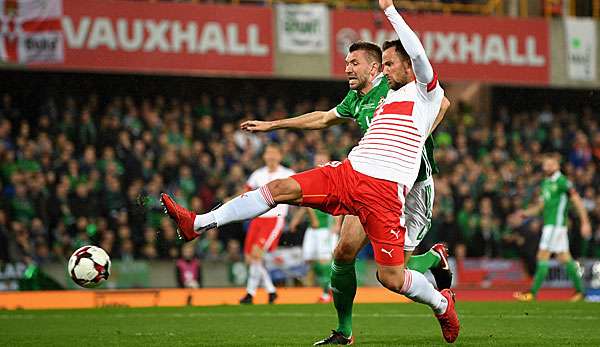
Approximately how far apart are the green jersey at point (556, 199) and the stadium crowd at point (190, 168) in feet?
15.4

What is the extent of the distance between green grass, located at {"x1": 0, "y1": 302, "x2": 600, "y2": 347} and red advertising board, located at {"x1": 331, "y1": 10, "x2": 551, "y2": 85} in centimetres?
1022

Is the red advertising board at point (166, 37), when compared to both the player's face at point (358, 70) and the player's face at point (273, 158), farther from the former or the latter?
the player's face at point (358, 70)

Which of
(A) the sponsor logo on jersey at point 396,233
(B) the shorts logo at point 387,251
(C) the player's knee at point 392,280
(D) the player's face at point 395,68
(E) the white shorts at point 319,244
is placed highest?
(D) the player's face at point 395,68

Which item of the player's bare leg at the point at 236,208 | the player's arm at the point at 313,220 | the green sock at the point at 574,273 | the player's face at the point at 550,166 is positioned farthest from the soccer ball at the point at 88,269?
the green sock at the point at 574,273

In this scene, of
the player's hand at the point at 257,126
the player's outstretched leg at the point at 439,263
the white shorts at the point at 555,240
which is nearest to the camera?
the player's hand at the point at 257,126

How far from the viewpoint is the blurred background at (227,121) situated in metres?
18.6

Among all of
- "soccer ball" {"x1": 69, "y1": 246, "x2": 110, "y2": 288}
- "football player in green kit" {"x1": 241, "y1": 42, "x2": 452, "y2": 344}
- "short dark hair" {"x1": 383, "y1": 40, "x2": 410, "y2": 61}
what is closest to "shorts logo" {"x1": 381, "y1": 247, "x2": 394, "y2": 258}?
"football player in green kit" {"x1": 241, "y1": 42, "x2": 452, "y2": 344}

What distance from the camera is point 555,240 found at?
647 inches

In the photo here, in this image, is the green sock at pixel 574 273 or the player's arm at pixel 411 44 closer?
the player's arm at pixel 411 44

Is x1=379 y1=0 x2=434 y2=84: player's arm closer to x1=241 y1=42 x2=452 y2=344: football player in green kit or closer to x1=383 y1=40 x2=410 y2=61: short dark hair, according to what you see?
x1=383 y1=40 x2=410 y2=61: short dark hair

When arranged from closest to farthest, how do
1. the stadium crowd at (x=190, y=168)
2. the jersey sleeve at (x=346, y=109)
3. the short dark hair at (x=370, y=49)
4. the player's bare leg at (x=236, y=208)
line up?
the player's bare leg at (x=236, y=208) < the short dark hair at (x=370, y=49) < the jersey sleeve at (x=346, y=109) < the stadium crowd at (x=190, y=168)

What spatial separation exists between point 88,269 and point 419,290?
2988 mm

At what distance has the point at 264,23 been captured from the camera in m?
22.8

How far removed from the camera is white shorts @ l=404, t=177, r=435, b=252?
838 cm
